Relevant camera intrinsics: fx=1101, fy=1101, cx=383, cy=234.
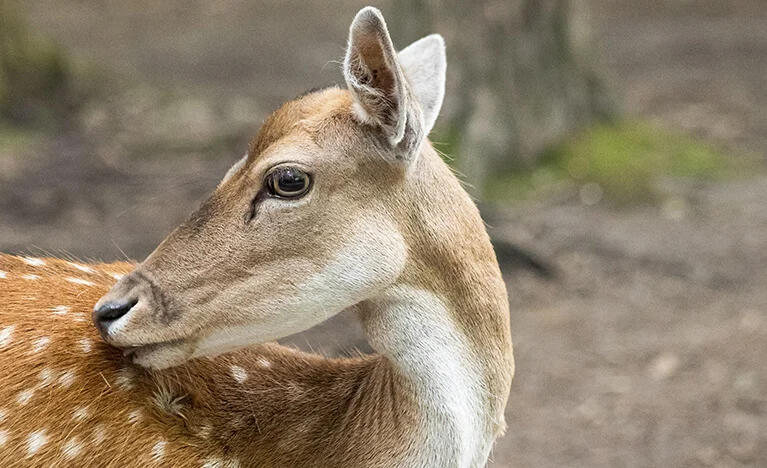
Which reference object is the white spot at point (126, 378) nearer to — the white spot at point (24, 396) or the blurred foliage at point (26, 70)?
the white spot at point (24, 396)

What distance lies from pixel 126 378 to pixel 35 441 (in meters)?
0.29

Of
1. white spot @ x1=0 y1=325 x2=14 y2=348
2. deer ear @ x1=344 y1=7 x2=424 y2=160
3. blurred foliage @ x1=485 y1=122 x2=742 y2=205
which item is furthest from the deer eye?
blurred foliage @ x1=485 y1=122 x2=742 y2=205

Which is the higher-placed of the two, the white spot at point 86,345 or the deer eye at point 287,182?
the deer eye at point 287,182

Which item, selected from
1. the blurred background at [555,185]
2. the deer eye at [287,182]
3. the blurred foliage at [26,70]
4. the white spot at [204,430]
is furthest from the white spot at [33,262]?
the blurred foliage at [26,70]

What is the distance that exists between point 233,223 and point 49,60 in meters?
7.89

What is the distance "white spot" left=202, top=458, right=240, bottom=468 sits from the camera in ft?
10.2

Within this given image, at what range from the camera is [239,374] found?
3330 mm

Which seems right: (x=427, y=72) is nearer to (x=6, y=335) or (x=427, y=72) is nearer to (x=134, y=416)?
(x=134, y=416)

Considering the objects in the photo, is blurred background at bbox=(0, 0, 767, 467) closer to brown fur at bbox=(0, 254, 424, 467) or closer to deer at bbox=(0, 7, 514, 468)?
brown fur at bbox=(0, 254, 424, 467)

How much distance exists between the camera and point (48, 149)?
9422mm

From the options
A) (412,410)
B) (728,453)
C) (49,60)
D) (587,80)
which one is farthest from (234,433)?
(49,60)

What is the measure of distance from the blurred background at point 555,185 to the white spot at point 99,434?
5.32ft

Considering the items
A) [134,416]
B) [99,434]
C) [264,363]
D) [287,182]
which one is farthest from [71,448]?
[287,182]

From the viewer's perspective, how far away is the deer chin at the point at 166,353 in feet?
9.69
